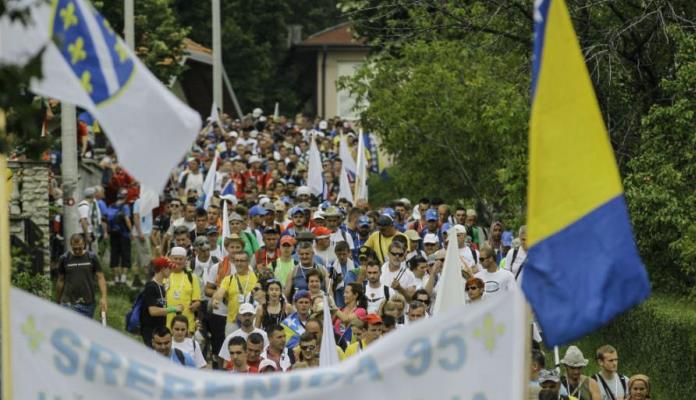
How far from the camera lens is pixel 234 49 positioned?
6731 centimetres

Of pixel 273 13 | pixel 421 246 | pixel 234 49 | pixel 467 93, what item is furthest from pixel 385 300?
pixel 273 13

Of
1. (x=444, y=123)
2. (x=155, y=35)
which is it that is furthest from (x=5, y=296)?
(x=155, y=35)

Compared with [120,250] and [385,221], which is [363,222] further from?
[120,250]

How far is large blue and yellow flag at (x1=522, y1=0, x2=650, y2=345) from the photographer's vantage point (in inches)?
316

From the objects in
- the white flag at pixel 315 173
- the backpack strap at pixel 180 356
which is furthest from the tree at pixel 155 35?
the backpack strap at pixel 180 356

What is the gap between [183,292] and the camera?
17641 mm

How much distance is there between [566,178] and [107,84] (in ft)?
6.94

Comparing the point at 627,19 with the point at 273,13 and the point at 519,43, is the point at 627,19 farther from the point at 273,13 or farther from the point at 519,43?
the point at 273,13

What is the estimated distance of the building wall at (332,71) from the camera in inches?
2795

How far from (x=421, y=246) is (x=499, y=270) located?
340 centimetres

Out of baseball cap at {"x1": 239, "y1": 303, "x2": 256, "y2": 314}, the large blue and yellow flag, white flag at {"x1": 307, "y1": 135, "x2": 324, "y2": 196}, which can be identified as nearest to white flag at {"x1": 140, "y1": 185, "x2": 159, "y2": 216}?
white flag at {"x1": 307, "y1": 135, "x2": 324, "y2": 196}

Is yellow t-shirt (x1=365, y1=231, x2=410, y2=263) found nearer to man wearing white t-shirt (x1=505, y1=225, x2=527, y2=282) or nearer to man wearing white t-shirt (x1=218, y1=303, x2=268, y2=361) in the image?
man wearing white t-shirt (x1=505, y1=225, x2=527, y2=282)

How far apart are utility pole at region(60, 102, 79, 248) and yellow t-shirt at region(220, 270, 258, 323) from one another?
8.74 m

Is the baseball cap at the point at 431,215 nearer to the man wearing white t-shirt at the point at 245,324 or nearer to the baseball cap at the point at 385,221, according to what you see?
the baseball cap at the point at 385,221
